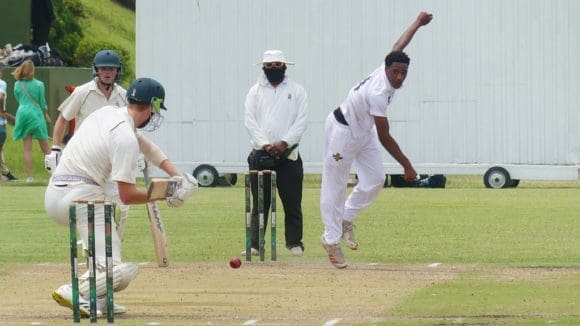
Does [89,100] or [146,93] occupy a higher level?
[146,93]

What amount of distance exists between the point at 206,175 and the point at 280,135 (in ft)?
37.2

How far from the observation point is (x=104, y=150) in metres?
10.8

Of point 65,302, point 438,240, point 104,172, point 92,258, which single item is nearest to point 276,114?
point 438,240

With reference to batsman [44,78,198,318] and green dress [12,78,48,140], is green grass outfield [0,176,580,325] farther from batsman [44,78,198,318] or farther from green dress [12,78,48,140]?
green dress [12,78,48,140]

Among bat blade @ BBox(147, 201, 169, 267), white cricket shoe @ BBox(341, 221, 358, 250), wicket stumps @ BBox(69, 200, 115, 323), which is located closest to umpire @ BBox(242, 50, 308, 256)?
white cricket shoe @ BBox(341, 221, 358, 250)

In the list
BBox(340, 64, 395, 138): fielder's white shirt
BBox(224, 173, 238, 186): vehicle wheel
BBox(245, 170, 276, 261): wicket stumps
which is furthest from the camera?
BBox(224, 173, 238, 186): vehicle wheel

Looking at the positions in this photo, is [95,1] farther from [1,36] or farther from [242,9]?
[242,9]

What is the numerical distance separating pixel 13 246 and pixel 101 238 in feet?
18.7

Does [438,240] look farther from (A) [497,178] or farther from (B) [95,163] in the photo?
(A) [497,178]

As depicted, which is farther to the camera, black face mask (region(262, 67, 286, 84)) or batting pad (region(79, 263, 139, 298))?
black face mask (region(262, 67, 286, 84))

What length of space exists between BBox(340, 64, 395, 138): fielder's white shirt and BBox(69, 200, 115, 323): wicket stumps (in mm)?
3914

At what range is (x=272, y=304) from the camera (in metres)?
11.5

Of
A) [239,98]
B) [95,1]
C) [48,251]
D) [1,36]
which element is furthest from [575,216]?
[95,1]

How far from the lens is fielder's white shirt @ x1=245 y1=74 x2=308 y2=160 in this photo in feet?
51.6
